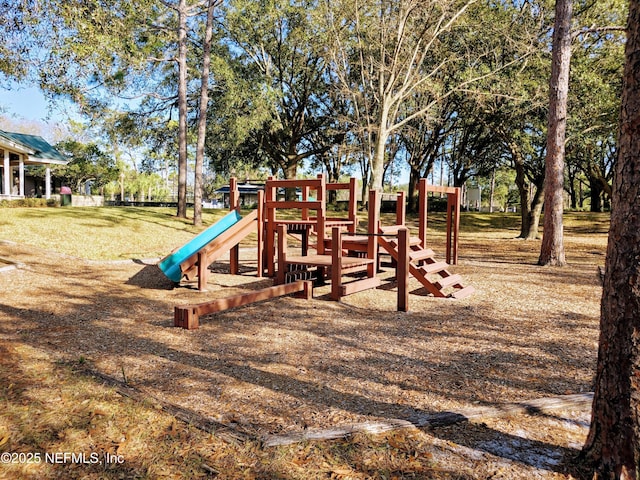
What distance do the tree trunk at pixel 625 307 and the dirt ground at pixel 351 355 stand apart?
346mm

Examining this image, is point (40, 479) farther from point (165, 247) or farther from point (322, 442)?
point (165, 247)

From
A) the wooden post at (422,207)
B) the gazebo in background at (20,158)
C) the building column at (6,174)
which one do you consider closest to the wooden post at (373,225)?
the wooden post at (422,207)

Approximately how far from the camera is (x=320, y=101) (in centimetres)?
2869

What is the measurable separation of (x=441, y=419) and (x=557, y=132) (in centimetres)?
975

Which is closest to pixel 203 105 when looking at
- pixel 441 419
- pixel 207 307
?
pixel 207 307

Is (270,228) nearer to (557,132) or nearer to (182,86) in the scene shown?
(557,132)

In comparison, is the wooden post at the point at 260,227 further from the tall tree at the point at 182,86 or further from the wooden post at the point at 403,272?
the tall tree at the point at 182,86

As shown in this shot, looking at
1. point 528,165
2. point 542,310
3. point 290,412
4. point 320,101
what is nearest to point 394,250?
point 542,310

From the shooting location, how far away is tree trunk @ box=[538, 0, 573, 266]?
10.4 meters

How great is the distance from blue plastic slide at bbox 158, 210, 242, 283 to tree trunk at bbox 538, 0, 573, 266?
7.39 meters

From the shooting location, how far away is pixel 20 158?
26.9 meters

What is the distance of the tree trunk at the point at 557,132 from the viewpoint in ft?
34.0

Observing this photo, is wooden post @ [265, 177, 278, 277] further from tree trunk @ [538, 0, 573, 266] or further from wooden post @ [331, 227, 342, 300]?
tree trunk @ [538, 0, 573, 266]

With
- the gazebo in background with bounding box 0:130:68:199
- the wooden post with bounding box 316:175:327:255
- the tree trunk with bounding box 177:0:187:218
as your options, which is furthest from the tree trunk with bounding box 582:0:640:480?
the gazebo in background with bounding box 0:130:68:199
